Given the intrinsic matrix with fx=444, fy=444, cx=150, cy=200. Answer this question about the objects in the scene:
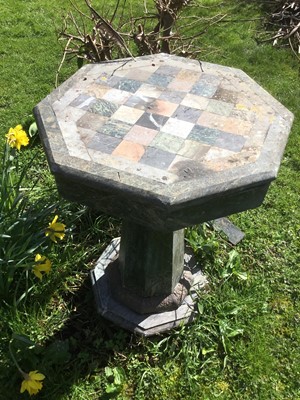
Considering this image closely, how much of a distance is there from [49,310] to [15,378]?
0.46 meters

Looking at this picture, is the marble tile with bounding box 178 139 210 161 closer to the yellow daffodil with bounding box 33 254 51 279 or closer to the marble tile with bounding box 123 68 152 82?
the marble tile with bounding box 123 68 152 82

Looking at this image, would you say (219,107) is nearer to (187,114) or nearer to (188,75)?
(187,114)

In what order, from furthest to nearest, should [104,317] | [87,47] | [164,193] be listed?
[87,47] < [104,317] < [164,193]

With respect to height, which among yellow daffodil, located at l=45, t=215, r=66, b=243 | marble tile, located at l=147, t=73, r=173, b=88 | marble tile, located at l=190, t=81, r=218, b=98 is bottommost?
yellow daffodil, located at l=45, t=215, r=66, b=243

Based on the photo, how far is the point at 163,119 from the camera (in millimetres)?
2062

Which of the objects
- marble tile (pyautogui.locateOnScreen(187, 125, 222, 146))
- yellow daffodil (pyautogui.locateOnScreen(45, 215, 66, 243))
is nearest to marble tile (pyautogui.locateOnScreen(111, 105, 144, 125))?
marble tile (pyautogui.locateOnScreen(187, 125, 222, 146))

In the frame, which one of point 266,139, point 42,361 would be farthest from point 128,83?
point 42,361

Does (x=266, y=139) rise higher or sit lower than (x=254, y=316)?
higher

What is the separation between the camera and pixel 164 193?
1.65m

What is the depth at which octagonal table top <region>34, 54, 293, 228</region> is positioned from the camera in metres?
1.74

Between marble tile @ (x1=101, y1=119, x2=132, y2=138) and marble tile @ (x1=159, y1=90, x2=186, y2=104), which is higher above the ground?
marble tile @ (x1=101, y1=119, x2=132, y2=138)

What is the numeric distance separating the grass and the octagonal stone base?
0.21ft

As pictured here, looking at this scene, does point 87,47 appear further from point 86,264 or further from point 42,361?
point 42,361

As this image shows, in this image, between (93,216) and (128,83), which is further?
(93,216)
